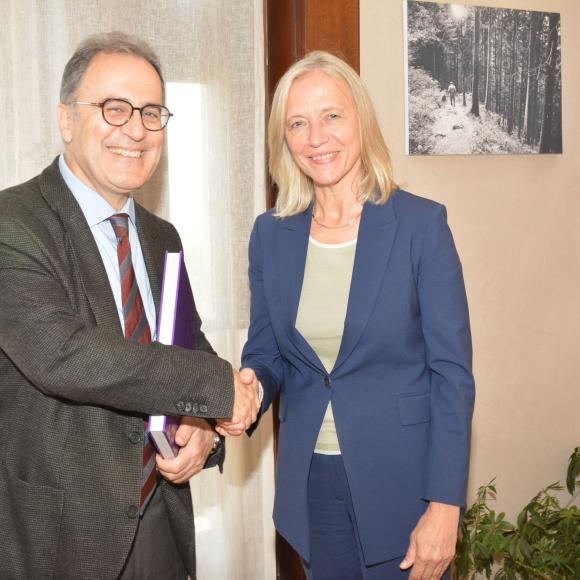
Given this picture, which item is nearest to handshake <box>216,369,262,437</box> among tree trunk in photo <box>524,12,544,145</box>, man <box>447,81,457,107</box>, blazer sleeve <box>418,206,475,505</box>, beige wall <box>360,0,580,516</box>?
blazer sleeve <box>418,206,475,505</box>

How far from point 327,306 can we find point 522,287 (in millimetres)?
1515

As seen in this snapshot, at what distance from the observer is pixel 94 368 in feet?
4.66

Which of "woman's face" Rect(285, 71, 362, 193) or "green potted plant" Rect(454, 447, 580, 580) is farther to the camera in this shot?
"green potted plant" Rect(454, 447, 580, 580)

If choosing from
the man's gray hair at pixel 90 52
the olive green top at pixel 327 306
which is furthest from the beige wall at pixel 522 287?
the man's gray hair at pixel 90 52

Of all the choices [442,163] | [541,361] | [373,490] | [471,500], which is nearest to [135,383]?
[373,490]

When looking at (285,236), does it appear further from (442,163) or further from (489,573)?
(489,573)

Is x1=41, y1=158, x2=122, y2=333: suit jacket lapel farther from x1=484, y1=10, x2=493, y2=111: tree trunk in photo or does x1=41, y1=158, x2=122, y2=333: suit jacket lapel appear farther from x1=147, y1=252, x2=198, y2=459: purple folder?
x1=484, y1=10, x2=493, y2=111: tree trunk in photo

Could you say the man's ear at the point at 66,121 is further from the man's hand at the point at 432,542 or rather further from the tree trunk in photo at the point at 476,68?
the tree trunk in photo at the point at 476,68

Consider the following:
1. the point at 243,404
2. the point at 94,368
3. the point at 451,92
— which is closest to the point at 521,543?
the point at 243,404

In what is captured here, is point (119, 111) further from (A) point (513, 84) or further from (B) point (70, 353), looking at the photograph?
(A) point (513, 84)

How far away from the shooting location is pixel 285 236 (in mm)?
1965

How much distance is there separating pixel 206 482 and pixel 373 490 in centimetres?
111

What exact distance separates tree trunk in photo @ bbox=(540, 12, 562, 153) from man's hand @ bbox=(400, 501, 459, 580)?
1.84 m

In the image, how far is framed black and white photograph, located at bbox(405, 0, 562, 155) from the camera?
2.74m
